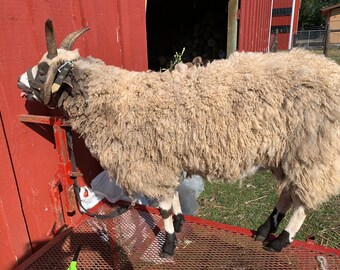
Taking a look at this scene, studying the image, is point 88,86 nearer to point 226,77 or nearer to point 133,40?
point 226,77

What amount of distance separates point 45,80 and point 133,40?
1.67m

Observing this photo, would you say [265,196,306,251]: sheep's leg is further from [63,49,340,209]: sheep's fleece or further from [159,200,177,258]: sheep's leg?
[159,200,177,258]: sheep's leg

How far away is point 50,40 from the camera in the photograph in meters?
2.08

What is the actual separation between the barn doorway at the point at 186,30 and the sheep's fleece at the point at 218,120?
6465 millimetres

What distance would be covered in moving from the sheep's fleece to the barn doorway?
6465 mm

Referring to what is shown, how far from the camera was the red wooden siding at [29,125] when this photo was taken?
2.22 meters

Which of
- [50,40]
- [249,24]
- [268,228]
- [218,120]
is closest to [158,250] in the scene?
[268,228]

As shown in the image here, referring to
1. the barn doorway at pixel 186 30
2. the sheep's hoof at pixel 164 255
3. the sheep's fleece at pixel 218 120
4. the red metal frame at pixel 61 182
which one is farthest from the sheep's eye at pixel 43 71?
the barn doorway at pixel 186 30

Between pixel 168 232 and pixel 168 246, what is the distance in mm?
115

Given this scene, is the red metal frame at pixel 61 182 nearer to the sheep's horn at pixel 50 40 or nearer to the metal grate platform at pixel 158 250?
the metal grate platform at pixel 158 250

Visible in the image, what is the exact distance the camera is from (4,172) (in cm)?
229

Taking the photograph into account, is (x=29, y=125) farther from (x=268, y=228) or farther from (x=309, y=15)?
(x=309, y=15)

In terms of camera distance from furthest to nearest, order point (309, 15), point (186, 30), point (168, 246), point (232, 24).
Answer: point (309, 15) → point (186, 30) → point (232, 24) → point (168, 246)

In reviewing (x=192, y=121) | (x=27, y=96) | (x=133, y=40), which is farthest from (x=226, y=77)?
(x=133, y=40)
